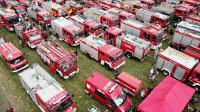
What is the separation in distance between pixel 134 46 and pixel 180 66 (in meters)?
7.34

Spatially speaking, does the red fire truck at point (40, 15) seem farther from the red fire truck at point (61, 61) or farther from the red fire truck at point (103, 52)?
the red fire truck at point (61, 61)

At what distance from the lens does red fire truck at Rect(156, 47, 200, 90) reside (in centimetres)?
2422

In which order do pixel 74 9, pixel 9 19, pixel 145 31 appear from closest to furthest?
pixel 145 31 → pixel 9 19 → pixel 74 9

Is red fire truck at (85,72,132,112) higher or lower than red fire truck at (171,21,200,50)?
lower

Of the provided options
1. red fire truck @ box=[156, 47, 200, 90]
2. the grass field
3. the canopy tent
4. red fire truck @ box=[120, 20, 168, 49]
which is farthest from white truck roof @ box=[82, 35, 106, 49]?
the canopy tent

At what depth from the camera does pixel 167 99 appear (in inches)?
763

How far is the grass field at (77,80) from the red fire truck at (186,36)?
5640 millimetres

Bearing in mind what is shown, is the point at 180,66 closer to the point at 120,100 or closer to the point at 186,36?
the point at 186,36

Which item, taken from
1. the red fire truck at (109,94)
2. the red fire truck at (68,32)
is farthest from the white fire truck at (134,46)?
the red fire truck at (109,94)

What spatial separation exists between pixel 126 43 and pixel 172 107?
13.5m

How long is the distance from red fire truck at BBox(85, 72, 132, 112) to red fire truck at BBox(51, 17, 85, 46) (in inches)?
464

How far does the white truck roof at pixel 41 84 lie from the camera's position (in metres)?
19.7

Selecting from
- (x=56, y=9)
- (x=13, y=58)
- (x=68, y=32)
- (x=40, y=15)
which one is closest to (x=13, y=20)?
(x=40, y=15)

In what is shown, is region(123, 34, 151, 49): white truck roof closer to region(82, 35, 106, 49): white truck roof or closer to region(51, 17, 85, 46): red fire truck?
region(82, 35, 106, 49): white truck roof
